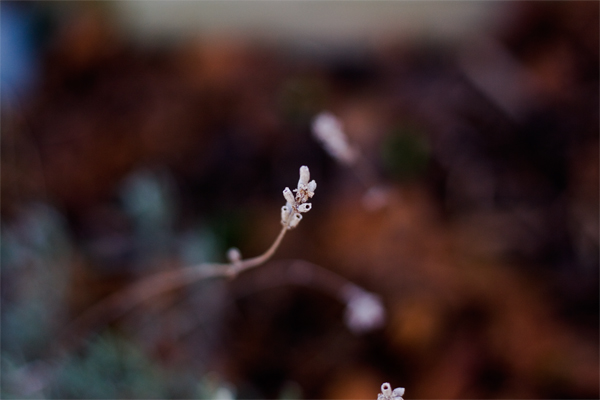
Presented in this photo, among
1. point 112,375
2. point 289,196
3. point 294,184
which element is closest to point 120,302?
point 112,375

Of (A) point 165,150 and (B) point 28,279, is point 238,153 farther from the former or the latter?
(B) point 28,279

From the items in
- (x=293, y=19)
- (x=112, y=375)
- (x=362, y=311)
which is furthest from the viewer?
(x=293, y=19)

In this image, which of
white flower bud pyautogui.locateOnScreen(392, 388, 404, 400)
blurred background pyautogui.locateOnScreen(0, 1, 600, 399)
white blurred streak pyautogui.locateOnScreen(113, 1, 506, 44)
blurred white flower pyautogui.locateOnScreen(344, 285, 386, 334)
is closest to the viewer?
white flower bud pyautogui.locateOnScreen(392, 388, 404, 400)

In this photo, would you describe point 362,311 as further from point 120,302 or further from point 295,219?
point 120,302

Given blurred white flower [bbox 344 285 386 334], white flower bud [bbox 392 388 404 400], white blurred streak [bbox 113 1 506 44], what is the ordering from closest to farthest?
1. white flower bud [bbox 392 388 404 400]
2. blurred white flower [bbox 344 285 386 334]
3. white blurred streak [bbox 113 1 506 44]

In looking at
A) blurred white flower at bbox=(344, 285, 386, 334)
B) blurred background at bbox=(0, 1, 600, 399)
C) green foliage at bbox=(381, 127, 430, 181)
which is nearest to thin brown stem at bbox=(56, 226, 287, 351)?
blurred background at bbox=(0, 1, 600, 399)

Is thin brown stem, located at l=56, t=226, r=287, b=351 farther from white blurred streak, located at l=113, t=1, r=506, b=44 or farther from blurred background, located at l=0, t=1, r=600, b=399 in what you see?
white blurred streak, located at l=113, t=1, r=506, b=44

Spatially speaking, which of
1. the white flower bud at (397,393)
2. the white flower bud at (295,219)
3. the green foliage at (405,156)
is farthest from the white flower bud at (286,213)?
the green foliage at (405,156)

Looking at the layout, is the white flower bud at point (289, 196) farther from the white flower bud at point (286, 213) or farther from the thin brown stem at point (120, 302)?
the thin brown stem at point (120, 302)
